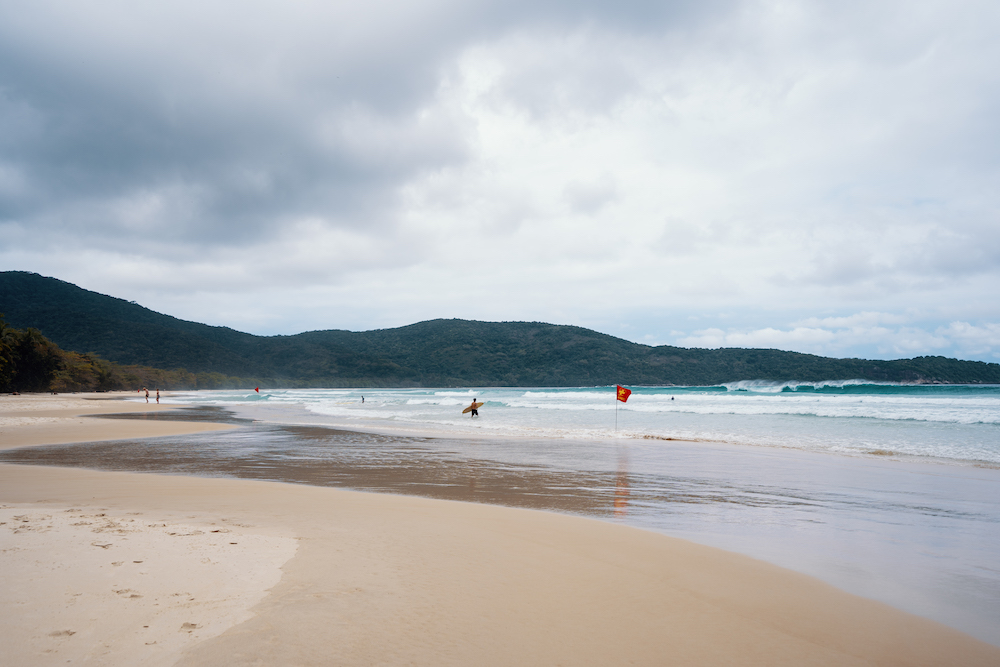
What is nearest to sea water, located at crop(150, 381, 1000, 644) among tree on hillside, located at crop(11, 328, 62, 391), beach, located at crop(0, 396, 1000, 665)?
beach, located at crop(0, 396, 1000, 665)

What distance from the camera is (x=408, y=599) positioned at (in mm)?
3725

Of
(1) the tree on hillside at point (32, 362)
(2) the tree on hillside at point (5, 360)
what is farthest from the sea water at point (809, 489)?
(1) the tree on hillside at point (32, 362)

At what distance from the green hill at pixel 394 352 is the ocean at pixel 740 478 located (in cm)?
9152

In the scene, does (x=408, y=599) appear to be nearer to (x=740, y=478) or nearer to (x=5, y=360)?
(x=740, y=478)

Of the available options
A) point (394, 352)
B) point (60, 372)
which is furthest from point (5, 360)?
point (394, 352)

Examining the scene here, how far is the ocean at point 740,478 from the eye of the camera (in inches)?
205

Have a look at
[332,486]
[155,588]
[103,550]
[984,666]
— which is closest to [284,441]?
[332,486]

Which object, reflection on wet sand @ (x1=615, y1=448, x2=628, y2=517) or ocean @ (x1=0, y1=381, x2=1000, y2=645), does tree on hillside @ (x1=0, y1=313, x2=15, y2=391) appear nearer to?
ocean @ (x1=0, y1=381, x2=1000, y2=645)

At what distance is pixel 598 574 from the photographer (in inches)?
181

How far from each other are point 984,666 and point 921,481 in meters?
8.79

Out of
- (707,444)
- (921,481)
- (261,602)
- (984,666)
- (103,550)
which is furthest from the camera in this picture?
(707,444)

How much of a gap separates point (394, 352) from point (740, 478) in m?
139

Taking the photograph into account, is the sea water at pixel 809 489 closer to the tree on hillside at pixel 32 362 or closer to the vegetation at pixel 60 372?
the vegetation at pixel 60 372

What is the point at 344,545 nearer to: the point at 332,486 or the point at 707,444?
the point at 332,486
